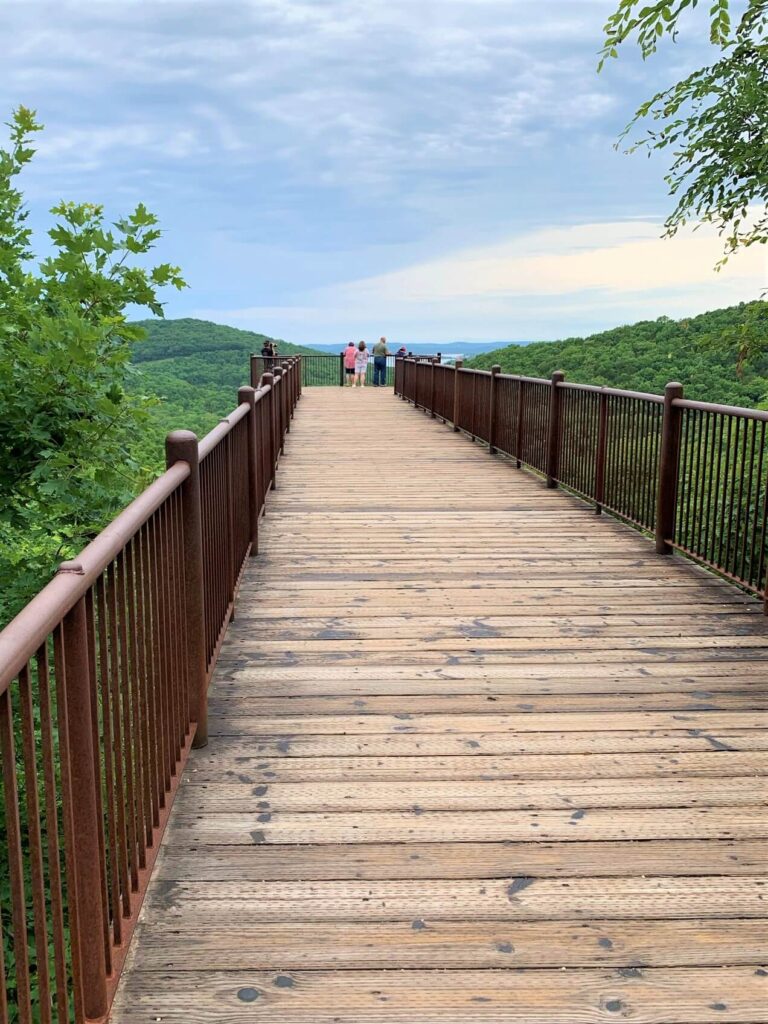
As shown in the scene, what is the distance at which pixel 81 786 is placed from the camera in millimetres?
2162

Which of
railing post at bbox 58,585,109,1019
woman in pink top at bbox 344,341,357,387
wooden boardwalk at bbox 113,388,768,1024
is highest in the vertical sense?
woman in pink top at bbox 344,341,357,387

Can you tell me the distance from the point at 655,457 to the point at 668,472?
49 centimetres

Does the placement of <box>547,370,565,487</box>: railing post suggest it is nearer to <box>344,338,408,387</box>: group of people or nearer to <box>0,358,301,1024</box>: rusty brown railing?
<box>0,358,301,1024</box>: rusty brown railing

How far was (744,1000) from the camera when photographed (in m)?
2.46

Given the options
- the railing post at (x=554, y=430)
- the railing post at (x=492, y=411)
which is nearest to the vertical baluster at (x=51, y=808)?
the railing post at (x=554, y=430)

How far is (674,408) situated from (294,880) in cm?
540

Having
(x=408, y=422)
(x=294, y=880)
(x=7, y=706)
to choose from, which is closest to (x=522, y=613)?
(x=294, y=880)

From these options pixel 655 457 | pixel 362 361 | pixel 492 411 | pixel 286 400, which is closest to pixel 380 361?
pixel 362 361

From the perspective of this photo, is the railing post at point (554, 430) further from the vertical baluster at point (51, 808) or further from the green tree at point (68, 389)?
the vertical baluster at point (51, 808)

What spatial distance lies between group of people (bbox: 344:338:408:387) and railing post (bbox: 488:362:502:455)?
59.9 ft

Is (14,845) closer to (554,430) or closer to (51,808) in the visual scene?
(51,808)

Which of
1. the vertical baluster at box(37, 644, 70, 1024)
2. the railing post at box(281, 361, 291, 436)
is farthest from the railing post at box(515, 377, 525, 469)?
the vertical baluster at box(37, 644, 70, 1024)

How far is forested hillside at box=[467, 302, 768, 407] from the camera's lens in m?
38.8

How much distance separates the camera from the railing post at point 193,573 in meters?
3.64
